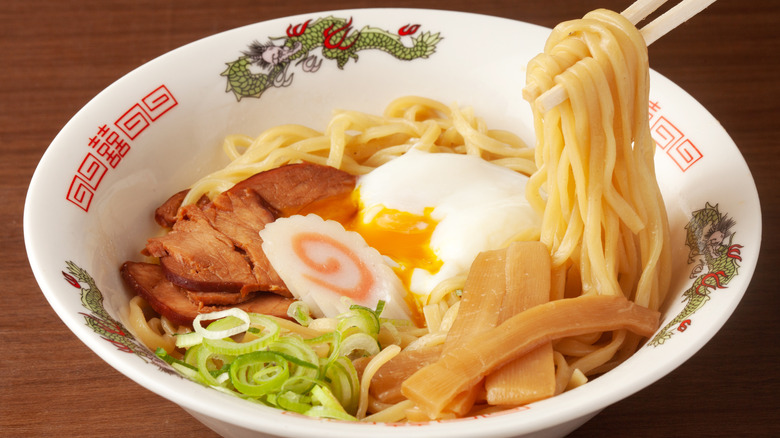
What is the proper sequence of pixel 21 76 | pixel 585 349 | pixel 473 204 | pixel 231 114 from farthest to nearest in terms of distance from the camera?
Answer: 1. pixel 21 76
2. pixel 231 114
3. pixel 473 204
4. pixel 585 349

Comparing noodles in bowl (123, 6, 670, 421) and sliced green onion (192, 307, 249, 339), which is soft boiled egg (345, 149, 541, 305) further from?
sliced green onion (192, 307, 249, 339)

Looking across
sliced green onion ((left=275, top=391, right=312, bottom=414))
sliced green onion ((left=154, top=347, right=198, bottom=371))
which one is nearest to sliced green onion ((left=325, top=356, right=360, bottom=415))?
sliced green onion ((left=275, top=391, right=312, bottom=414))

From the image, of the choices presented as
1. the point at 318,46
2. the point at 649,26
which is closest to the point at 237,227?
the point at 318,46

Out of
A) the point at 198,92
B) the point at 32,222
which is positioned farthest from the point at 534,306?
the point at 198,92

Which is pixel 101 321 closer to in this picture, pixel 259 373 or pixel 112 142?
pixel 259 373

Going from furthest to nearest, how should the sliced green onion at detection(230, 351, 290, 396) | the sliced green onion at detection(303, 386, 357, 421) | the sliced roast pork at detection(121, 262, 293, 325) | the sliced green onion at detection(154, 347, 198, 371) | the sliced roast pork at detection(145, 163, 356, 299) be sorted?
the sliced roast pork at detection(145, 163, 356, 299) → the sliced roast pork at detection(121, 262, 293, 325) → the sliced green onion at detection(154, 347, 198, 371) → the sliced green onion at detection(230, 351, 290, 396) → the sliced green onion at detection(303, 386, 357, 421)

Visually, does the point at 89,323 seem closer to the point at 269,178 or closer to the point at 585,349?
the point at 269,178
